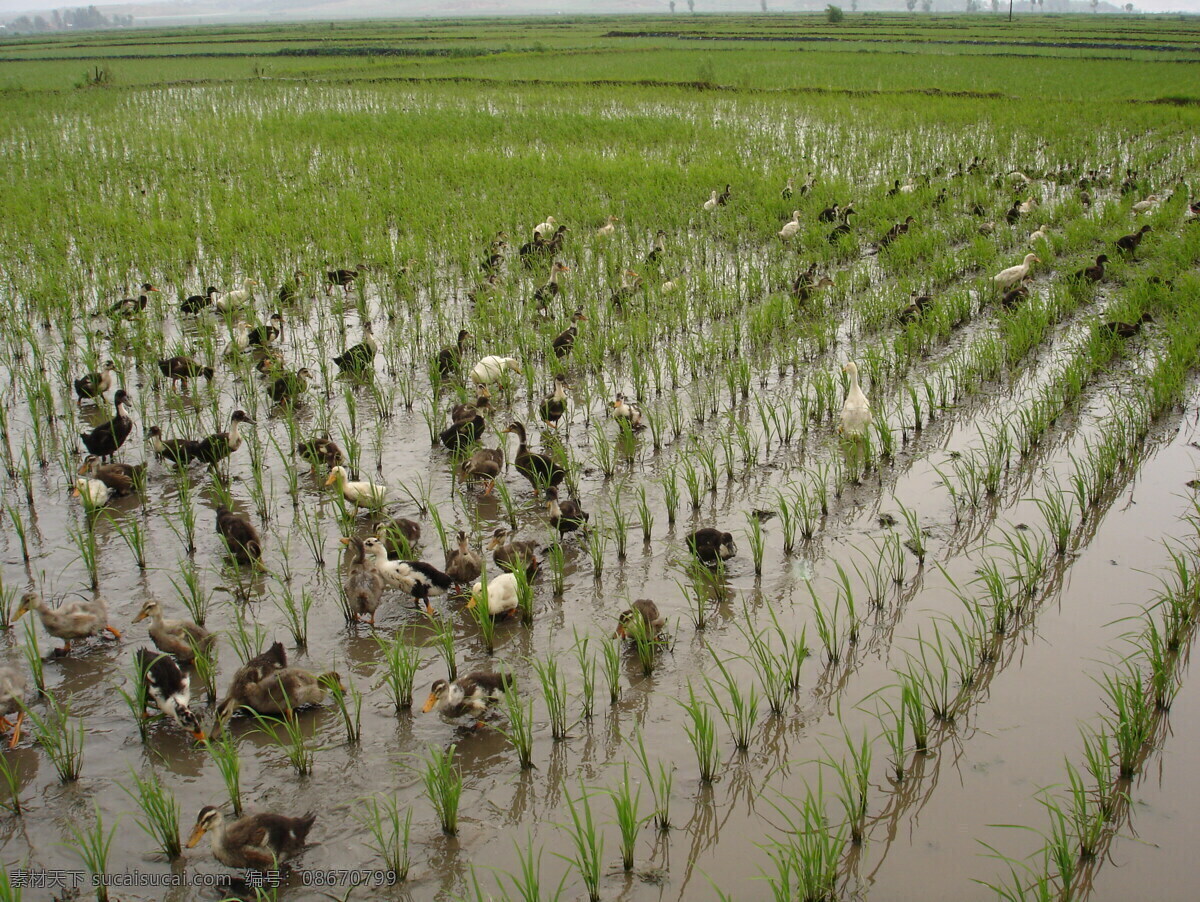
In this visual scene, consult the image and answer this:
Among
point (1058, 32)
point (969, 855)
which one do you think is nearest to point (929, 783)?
point (969, 855)

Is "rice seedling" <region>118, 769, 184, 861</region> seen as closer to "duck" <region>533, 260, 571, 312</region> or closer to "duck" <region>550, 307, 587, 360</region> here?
"duck" <region>550, 307, 587, 360</region>

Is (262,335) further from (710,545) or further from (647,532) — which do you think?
(710,545)

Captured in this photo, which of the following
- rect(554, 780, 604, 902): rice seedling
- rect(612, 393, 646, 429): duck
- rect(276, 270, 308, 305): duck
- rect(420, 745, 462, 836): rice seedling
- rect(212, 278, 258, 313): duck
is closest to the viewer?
rect(554, 780, 604, 902): rice seedling

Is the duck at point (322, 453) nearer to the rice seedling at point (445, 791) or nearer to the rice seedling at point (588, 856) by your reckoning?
the rice seedling at point (445, 791)

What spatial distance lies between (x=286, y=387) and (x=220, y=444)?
1317 mm

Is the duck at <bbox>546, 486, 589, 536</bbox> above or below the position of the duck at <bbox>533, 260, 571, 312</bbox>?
below

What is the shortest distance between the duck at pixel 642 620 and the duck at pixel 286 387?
419 centimetres

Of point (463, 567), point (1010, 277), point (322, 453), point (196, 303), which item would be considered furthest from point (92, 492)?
point (1010, 277)

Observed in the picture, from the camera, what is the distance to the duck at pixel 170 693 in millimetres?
4336

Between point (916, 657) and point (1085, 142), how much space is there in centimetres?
1749

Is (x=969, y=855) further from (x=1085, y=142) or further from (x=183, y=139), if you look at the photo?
(x=183, y=139)

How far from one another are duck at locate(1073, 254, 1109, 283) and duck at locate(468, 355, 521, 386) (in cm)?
637

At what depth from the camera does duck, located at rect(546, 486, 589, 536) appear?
19.4 feet

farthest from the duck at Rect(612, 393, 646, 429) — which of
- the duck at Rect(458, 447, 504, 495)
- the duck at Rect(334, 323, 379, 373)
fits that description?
the duck at Rect(334, 323, 379, 373)
